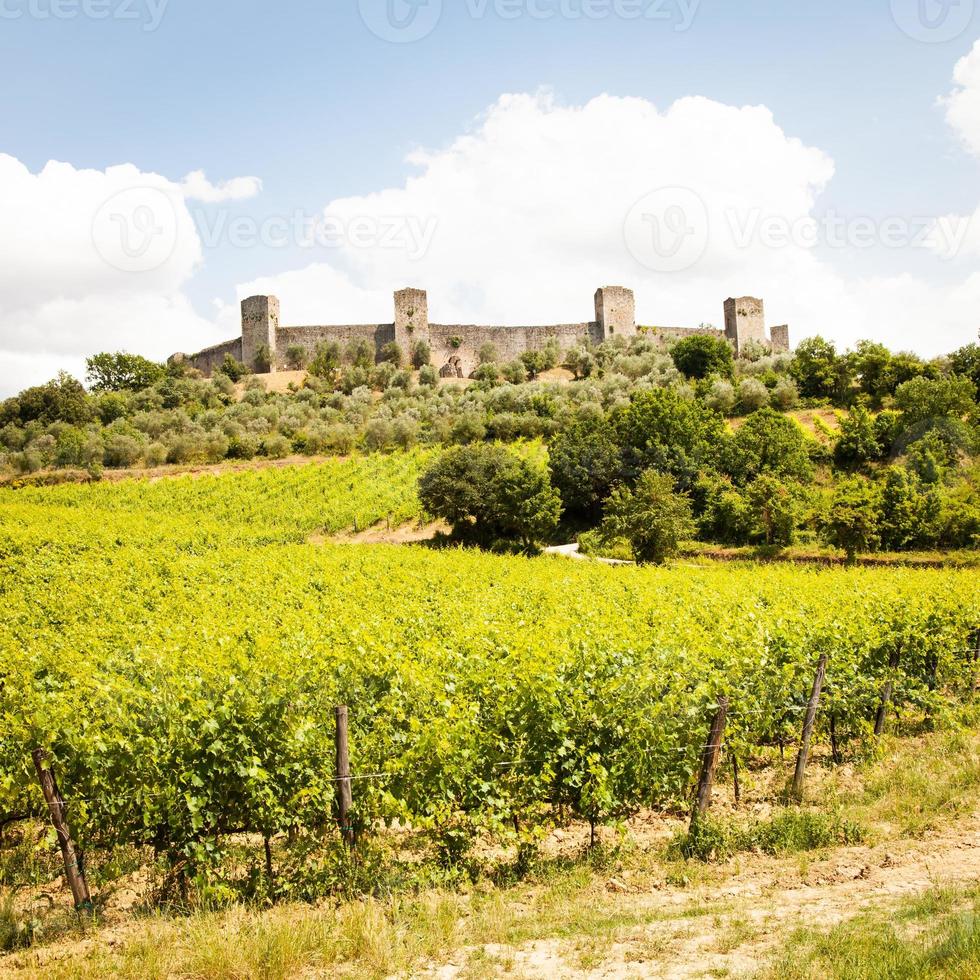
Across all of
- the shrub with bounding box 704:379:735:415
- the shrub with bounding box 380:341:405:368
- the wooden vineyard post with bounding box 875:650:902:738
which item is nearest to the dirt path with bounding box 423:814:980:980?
the wooden vineyard post with bounding box 875:650:902:738

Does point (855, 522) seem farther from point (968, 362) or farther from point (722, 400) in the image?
point (968, 362)

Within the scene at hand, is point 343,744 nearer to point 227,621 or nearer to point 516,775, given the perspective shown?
point 516,775

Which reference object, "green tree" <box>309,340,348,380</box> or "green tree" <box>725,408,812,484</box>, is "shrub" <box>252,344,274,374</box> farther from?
"green tree" <box>725,408,812,484</box>

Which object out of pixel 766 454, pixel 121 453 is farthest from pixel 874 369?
pixel 121 453

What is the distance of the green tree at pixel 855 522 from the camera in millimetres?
26203

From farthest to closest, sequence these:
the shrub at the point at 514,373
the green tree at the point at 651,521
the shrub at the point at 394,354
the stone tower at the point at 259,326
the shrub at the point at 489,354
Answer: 1. the shrub at the point at 489,354
2. the stone tower at the point at 259,326
3. the shrub at the point at 394,354
4. the shrub at the point at 514,373
5. the green tree at the point at 651,521

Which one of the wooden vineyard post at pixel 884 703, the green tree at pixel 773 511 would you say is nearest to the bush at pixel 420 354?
the green tree at pixel 773 511

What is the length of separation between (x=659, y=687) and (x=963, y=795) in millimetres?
3043

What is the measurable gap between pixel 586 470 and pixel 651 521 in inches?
238

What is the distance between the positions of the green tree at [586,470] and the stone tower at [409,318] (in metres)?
32.7

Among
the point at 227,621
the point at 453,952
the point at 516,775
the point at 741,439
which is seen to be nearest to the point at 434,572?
the point at 227,621

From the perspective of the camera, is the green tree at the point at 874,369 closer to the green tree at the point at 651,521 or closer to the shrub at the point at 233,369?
the green tree at the point at 651,521

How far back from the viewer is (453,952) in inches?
202

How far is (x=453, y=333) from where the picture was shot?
217 feet
